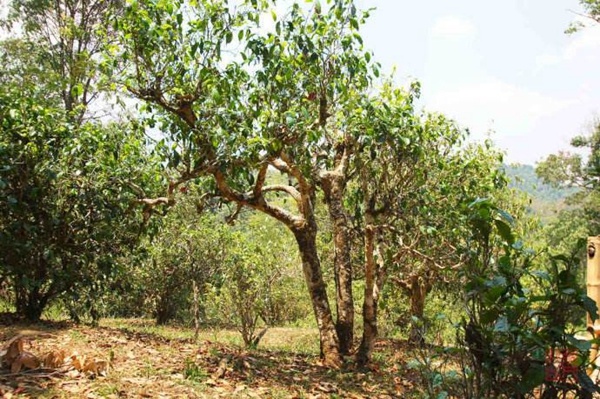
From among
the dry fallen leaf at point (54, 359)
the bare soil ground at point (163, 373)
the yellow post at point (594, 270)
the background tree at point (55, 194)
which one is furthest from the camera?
the background tree at point (55, 194)

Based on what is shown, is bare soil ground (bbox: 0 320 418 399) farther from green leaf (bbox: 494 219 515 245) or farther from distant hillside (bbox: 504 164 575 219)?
distant hillside (bbox: 504 164 575 219)

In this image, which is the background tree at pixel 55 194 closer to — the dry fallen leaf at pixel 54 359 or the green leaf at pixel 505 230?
the dry fallen leaf at pixel 54 359

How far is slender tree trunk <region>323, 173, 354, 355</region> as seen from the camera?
23.1 feet

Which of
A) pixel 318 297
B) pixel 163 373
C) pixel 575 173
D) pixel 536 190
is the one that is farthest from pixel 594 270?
pixel 575 173

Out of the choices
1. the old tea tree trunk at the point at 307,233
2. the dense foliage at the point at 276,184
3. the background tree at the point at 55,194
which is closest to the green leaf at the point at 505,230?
the dense foliage at the point at 276,184

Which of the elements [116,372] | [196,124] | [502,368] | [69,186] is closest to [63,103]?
[69,186]

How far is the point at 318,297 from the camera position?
272 inches

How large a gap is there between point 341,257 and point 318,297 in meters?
0.64

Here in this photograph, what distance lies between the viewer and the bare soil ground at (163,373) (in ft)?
13.5

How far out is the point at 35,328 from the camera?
6.51m

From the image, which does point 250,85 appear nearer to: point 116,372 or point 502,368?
point 116,372

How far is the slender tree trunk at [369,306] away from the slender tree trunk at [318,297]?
32 cm

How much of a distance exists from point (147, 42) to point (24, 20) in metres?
15.9

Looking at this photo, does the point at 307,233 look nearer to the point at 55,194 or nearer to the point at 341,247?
the point at 341,247
